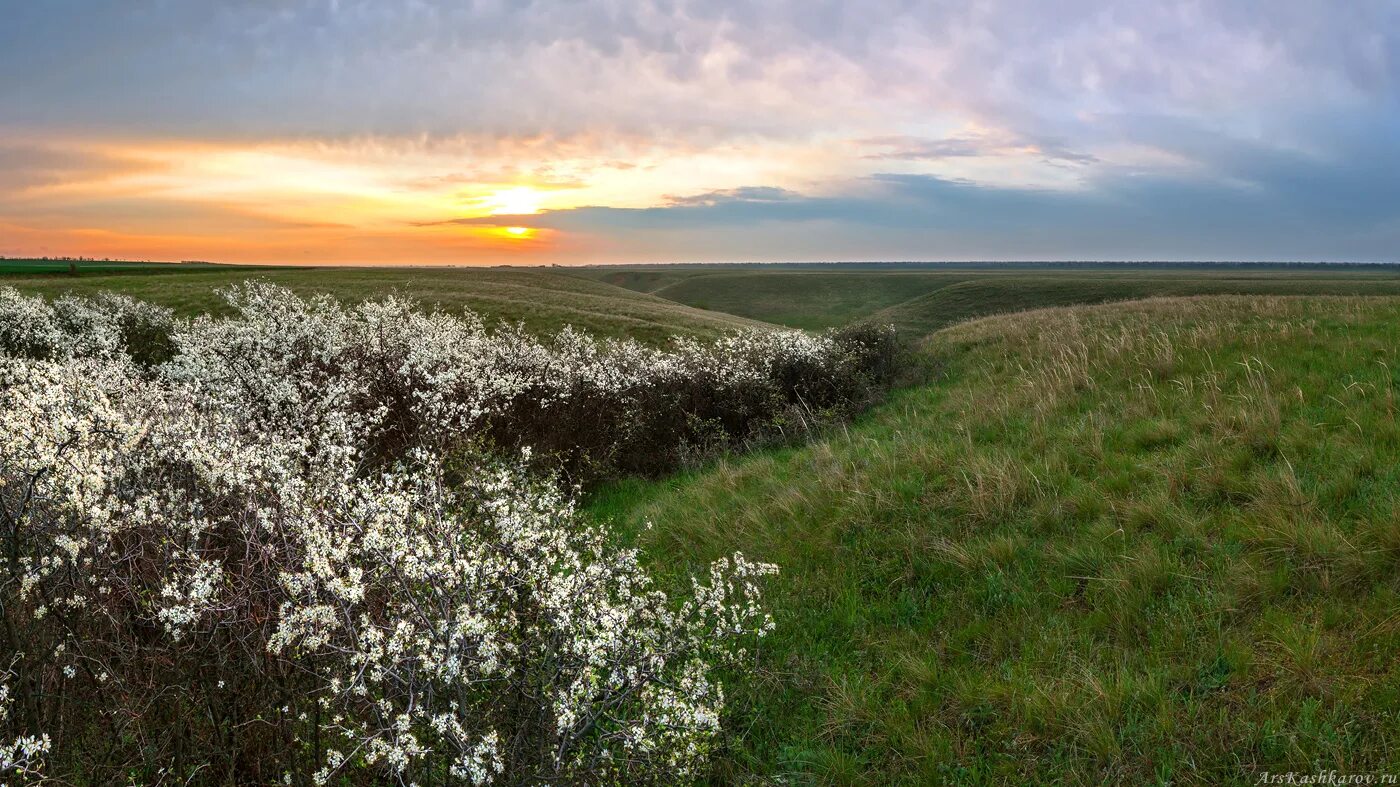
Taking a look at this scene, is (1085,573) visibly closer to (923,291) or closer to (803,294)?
(803,294)

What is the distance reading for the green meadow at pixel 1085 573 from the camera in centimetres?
454

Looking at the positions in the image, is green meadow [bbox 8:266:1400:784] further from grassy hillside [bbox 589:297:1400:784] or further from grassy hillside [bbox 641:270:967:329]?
grassy hillside [bbox 641:270:967:329]

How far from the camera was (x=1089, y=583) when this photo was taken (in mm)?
6160

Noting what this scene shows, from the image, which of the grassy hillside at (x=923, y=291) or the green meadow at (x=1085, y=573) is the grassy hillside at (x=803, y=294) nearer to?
the grassy hillside at (x=923, y=291)

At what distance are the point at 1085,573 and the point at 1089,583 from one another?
8.4 inches

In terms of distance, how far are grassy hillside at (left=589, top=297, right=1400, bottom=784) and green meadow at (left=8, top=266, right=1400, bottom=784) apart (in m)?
0.02

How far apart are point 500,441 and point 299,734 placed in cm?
903

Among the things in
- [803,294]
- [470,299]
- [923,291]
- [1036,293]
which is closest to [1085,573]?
[470,299]

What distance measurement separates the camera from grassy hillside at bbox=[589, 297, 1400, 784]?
4.51 metres

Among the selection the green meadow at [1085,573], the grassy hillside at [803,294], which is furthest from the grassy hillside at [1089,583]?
the grassy hillside at [803,294]

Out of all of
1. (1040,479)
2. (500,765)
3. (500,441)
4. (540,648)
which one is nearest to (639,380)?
(500,441)

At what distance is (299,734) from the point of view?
4.29m

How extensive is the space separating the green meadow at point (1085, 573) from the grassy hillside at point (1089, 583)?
2 cm

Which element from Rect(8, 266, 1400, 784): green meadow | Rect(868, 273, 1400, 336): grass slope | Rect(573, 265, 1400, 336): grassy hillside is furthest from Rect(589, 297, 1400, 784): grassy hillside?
Rect(868, 273, 1400, 336): grass slope
